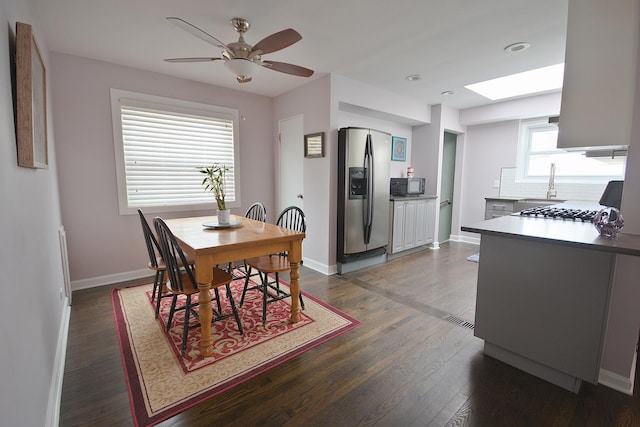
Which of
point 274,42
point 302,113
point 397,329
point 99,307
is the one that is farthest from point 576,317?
point 99,307

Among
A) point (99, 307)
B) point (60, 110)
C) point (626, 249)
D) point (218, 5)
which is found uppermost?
point (218, 5)

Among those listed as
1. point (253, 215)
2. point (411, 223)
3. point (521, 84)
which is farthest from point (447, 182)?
point (253, 215)

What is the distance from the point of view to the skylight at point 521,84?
3.83 m

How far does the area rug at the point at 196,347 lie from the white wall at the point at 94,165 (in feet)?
2.00

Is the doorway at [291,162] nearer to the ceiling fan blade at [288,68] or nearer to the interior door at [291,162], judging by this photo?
the interior door at [291,162]

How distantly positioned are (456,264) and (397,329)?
7.41 feet

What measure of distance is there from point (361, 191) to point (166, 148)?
8.30 ft

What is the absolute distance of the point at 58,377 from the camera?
5.53ft

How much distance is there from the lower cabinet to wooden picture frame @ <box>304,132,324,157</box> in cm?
140

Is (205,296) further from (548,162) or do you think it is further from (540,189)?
(548,162)

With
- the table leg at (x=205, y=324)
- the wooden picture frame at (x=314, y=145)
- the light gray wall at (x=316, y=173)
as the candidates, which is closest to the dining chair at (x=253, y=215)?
the light gray wall at (x=316, y=173)

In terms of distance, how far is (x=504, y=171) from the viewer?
509cm

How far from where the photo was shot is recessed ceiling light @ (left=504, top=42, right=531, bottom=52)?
2705mm

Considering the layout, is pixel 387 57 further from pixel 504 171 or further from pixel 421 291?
pixel 504 171
